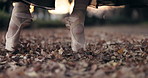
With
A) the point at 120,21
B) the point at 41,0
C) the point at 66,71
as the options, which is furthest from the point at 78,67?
the point at 120,21

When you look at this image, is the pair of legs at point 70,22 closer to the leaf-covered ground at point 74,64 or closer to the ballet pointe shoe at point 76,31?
the ballet pointe shoe at point 76,31

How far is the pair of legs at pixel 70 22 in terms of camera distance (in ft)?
11.1

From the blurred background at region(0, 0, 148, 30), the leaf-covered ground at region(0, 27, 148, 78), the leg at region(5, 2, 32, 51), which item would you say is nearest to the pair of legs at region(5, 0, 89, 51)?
the leg at region(5, 2, 32, 51)

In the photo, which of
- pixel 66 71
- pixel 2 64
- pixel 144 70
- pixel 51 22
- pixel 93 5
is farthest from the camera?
pixel 51 22

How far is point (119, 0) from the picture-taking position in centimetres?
348

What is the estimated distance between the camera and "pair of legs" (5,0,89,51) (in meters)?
3.39

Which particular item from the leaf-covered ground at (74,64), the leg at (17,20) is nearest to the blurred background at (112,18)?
the leg at (17,20)

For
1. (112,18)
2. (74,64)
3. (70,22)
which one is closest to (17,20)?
(70,22)

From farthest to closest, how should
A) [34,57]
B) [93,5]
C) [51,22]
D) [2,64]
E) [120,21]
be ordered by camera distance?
[120,21] → [51,22] → [93,5] → [34,57] → [2,64]

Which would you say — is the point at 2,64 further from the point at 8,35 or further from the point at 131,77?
the point at 131,77

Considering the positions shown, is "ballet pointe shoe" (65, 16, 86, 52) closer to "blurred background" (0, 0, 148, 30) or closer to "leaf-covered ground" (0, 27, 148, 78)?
"leaf-covered ground" (0, 27, 148, 78)

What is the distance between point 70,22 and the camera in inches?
135

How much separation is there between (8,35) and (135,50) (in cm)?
158

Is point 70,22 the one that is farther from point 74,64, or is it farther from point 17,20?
point 74,64
